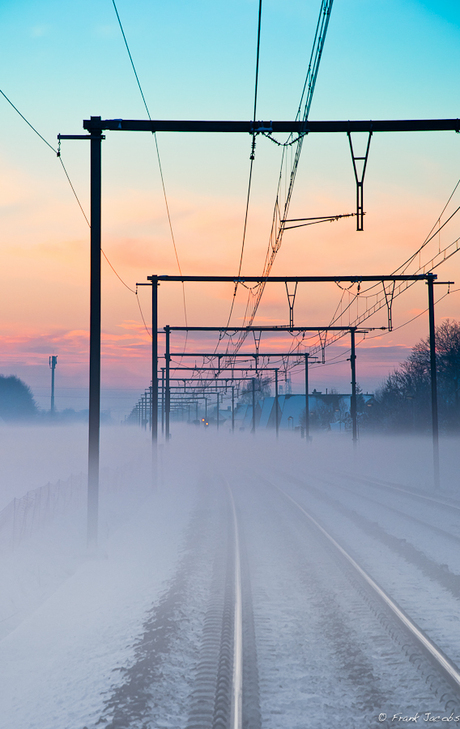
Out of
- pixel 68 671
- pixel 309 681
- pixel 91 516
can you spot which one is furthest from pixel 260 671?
pixel 91 516

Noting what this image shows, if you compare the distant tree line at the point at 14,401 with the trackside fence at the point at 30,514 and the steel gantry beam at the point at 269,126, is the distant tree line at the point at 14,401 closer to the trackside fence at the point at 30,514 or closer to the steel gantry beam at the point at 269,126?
the trackside fence at the point at 30,514

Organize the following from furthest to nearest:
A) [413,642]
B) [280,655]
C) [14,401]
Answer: [14,401], [413,642], [280,655]

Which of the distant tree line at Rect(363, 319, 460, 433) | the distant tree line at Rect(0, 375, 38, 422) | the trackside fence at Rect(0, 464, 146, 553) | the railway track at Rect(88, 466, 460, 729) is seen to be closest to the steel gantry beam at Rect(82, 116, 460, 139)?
the trackside fence at Rect(0, 464, 146, 553)

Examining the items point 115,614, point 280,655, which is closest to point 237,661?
point 280,655

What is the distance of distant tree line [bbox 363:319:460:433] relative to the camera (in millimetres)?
45500

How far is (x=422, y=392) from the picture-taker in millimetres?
55719

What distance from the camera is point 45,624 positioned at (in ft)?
25.1

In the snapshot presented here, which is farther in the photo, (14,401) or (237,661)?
(14,401)

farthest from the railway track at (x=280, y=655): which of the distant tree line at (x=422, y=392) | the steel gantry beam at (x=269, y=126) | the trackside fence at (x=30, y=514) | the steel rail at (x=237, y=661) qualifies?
the distant tree line at (x=422, y=392)

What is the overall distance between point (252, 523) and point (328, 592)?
273 inches

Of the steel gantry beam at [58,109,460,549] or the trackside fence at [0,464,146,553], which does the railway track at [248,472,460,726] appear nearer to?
the steel gantry beam at [58,109,460,549]

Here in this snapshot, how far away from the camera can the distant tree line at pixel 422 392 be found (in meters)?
45.5

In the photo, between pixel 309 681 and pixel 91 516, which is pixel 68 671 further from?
pixel 91 516

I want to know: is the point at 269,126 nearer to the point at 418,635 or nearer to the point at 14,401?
the point at 418,635
